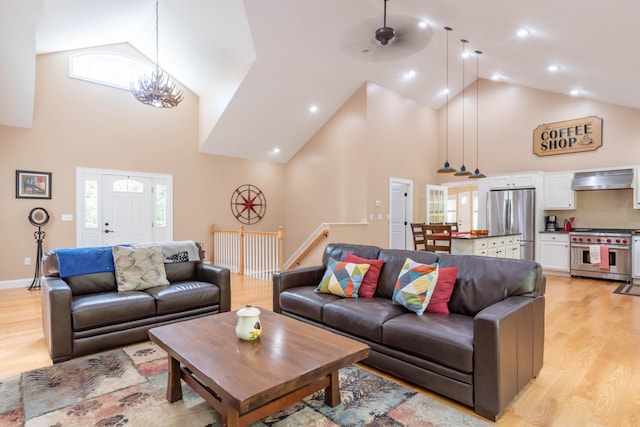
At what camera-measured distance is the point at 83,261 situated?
337 cm

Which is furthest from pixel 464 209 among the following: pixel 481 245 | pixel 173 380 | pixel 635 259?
pixel 173 380

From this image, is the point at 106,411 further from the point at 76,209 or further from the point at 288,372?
the point at 76,209

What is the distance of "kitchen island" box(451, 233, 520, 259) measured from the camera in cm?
506

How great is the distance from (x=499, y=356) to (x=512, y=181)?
6.48m

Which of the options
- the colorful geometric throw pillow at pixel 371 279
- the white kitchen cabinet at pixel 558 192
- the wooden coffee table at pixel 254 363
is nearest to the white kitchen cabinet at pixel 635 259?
the white kitchen cabinet at pixel 558 192

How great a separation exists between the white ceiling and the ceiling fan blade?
0.05ft

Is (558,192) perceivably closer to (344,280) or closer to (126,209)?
(344,280)

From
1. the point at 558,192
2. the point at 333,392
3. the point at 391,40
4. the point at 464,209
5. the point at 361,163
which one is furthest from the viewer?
the point at 464,209

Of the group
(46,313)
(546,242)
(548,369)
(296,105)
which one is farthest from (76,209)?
(546,242)

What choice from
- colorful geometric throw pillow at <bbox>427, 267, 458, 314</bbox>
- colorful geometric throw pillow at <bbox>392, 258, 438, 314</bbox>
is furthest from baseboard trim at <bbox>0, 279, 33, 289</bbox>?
colorful geometric throw pillow at <bbox>427, 267, 458, 314</bbox>

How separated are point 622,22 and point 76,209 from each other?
819cm

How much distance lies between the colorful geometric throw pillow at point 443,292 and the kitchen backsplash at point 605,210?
5908 millimetres

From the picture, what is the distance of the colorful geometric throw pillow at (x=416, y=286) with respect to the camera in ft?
8.60

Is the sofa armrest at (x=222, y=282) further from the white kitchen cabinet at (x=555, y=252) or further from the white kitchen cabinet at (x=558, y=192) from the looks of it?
the white kitchen cabinet at (x=558, y=192)
